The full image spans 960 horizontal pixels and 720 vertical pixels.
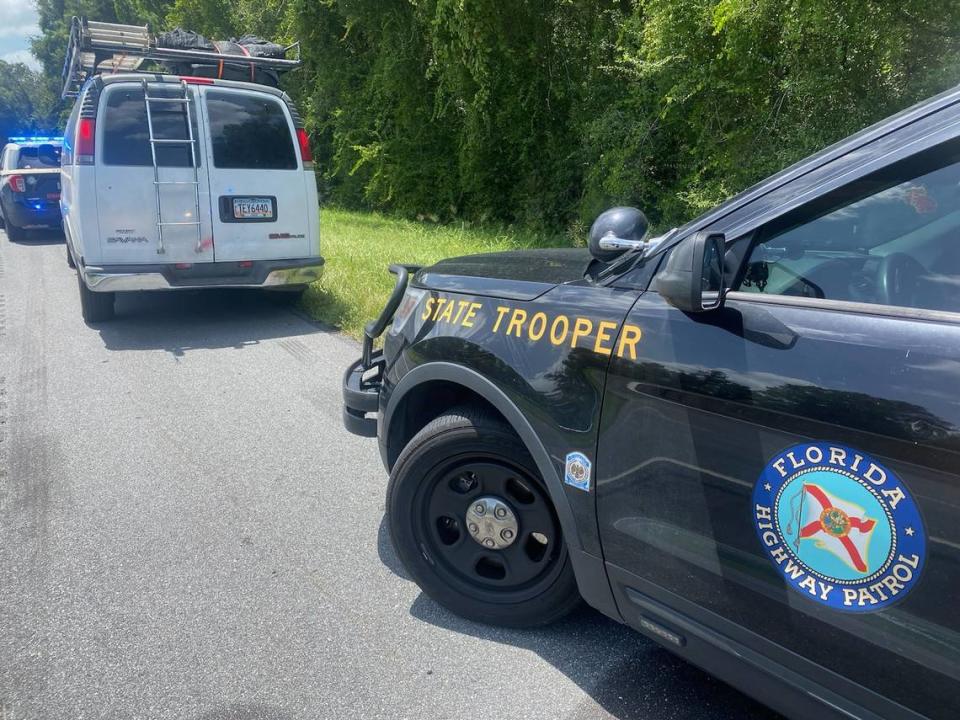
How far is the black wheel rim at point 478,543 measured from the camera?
2656 millimetres

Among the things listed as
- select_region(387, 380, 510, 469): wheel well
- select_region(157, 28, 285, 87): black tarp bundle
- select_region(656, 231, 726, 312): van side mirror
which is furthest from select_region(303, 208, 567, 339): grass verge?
select_region(656, 231, 726, 312): van side mirror

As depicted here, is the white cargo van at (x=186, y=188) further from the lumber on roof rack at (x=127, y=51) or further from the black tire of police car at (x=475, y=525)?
the black tire of police car at (x=475, y=525)

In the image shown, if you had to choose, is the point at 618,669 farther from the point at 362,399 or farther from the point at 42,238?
the point at 42,238

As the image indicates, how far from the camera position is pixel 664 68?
9156 mm

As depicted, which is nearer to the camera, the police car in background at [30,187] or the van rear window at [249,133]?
the van rear window at [249,133]

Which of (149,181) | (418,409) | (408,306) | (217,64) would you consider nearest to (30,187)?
(217,64)

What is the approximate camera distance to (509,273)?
9.36 ft

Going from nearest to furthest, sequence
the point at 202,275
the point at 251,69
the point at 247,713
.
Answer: the point at 247,713
the point at 202,275
the point at 251,69

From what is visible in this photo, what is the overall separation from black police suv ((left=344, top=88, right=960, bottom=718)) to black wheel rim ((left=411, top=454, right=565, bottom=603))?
0.08ft

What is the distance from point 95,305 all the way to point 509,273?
5832mm

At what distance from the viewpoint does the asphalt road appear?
2506mm

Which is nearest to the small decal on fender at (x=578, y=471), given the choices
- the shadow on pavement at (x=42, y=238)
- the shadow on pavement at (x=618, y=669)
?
the shadow on pavement at (x=618, y=669)

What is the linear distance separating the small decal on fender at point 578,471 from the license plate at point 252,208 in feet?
18.2

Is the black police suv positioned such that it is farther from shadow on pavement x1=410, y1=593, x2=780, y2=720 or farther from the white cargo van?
the white cargo van
